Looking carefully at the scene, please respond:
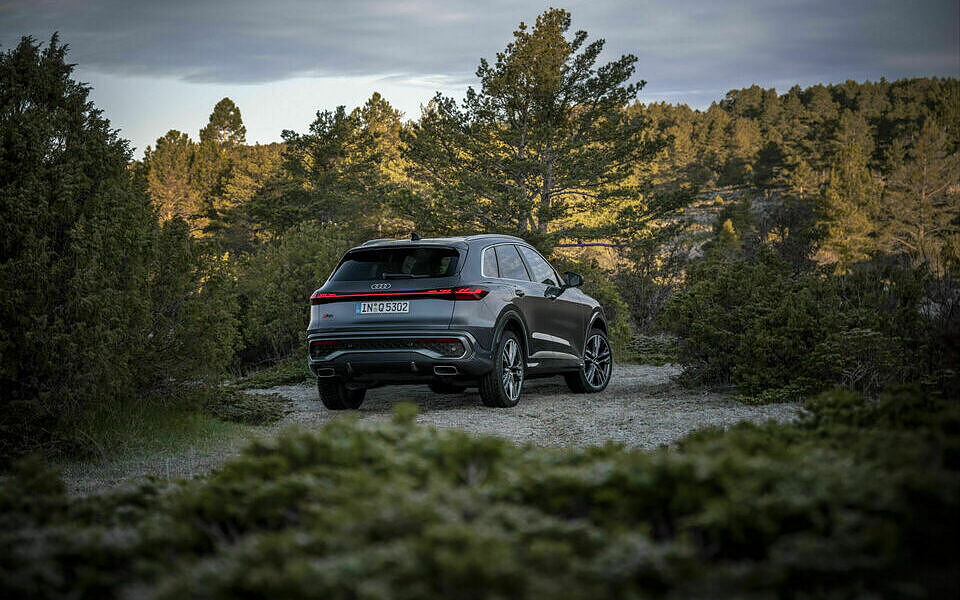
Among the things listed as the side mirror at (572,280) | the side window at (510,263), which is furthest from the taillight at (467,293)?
the side mirror at (572,280)

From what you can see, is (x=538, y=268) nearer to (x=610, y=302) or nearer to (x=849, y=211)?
(x=610, y=302)

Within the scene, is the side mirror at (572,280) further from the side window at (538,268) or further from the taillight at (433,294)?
the taillight at (433,294)

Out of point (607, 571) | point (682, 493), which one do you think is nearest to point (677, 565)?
point (607, 571)

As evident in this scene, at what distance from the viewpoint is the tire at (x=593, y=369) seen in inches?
436

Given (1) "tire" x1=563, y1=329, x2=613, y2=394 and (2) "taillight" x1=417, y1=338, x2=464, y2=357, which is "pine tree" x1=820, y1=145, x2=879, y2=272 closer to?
(1) "tire" x1=563, y1=329, x2=613, y2=394

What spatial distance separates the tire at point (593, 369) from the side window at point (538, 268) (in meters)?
1.06

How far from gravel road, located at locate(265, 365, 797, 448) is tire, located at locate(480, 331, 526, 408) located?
13cm

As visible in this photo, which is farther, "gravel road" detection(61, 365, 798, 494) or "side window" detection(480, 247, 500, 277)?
"side window" detection(480, 247, 500, 277)

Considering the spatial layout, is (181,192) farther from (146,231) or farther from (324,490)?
(324,490)

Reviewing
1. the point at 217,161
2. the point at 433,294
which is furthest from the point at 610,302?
the point at 217,161

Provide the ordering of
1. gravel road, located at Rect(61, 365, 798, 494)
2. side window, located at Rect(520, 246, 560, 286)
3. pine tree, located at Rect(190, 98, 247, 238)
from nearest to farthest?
gravel road, located at Rect(61, 365, 798, 494) < side window, located at Rect(520, 246, 560, 286) < pine tree, located at Rect(190, 98, 247, 238)

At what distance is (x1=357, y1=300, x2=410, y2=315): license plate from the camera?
8555 millimetres

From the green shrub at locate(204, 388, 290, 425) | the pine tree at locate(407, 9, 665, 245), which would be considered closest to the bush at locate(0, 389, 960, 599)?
the green shrub at locate(204, 388, 290, 425)

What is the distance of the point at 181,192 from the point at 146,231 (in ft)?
216
